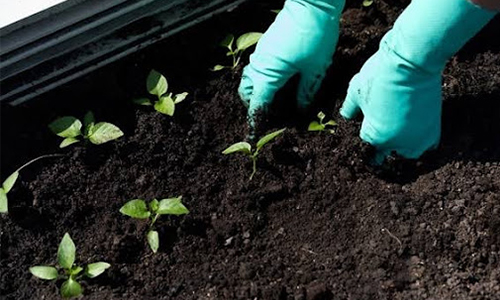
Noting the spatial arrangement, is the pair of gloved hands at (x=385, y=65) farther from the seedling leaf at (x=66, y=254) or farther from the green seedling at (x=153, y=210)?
the seedling leaf at (x=66, y=254)

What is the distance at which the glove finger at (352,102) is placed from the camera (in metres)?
1.74

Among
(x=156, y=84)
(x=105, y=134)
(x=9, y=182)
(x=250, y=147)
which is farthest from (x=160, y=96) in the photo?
(x=9, y=182)

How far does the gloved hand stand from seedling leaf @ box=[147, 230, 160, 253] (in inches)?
13.0

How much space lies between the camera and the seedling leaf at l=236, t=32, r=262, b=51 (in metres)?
1.89

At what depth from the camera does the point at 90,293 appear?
164cm

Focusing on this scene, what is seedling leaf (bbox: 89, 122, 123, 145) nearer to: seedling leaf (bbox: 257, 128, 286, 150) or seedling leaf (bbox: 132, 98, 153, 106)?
seedling leaf (bbox: 132, 98, 153, 106)

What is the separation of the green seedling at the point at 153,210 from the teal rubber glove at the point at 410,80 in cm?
41

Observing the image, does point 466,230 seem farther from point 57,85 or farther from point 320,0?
point 57,85

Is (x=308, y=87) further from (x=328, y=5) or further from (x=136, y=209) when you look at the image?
(x=136, y=209)

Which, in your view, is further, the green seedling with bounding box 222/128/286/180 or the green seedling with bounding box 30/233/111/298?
the green seedling with bounding box 222/128/286/180

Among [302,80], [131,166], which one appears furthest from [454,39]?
[131,166]

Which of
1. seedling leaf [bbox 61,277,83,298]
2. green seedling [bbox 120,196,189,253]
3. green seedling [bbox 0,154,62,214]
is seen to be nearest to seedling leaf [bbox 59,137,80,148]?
green seedling [bbox 0,154,62,214]

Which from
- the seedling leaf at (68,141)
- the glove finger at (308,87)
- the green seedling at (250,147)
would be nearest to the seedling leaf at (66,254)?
the seedling leaf at (68,141)

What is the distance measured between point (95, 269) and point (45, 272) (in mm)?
94
